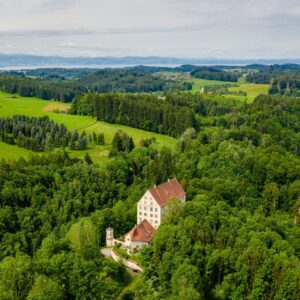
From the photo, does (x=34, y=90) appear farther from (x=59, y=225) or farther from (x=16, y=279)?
(x=16, y=279)

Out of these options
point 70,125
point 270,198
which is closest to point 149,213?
point 270,198

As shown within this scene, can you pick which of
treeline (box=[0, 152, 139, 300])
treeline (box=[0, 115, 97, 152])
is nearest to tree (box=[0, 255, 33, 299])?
treeline (box=[0, 152, 139, 300])

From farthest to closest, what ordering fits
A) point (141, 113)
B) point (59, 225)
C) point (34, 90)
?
point (34, 90)
point (141, 113)
point (59, 225)

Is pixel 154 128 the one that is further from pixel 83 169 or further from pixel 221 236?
pixel 221 236

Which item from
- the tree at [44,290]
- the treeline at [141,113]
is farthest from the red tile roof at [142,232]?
the treeline at [141,113]

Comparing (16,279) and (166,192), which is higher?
(16,279)
